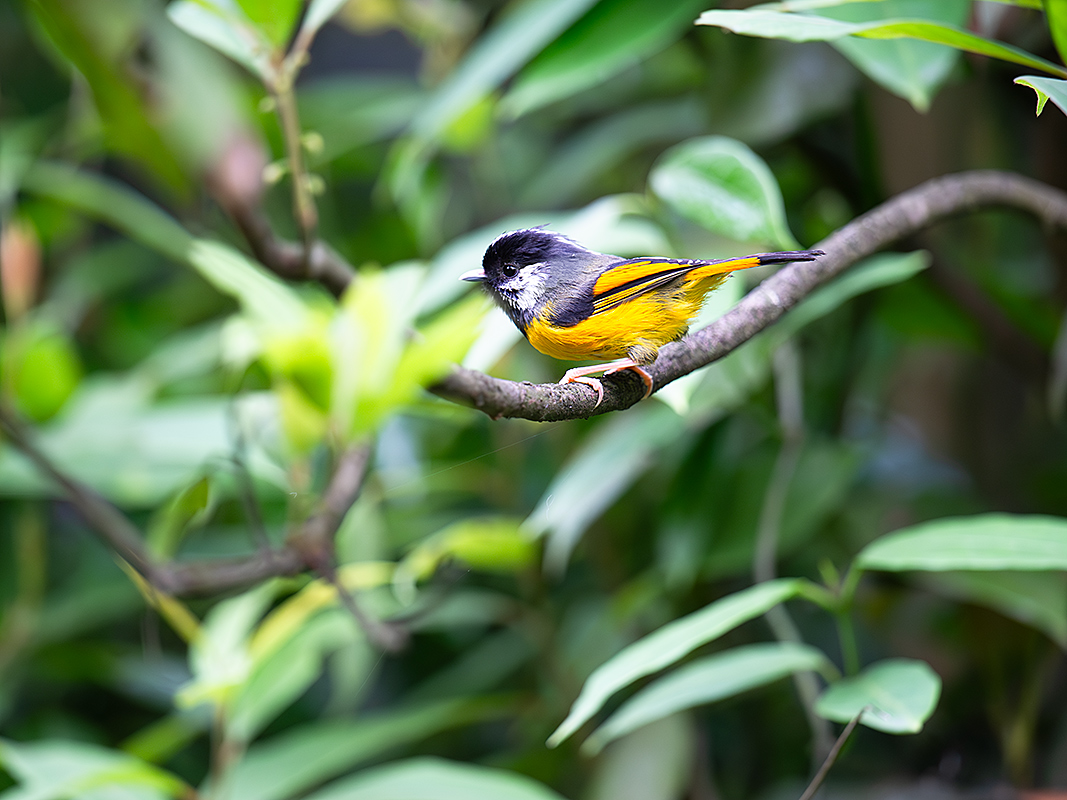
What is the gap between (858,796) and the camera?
767 mm

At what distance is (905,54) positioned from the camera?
0.52m

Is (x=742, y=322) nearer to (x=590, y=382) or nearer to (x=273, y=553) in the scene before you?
(x=590, y=382)

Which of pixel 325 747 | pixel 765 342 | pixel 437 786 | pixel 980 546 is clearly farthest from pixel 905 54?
pixel 325 747

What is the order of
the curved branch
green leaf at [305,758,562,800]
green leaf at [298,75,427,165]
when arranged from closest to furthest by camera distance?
1. the curved branch
2. green leaf at [305,758,562,800]
3. green leaf at [298,75,427,165]

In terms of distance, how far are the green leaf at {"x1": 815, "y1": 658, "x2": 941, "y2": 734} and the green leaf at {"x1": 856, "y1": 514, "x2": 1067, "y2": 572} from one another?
6 centimetres

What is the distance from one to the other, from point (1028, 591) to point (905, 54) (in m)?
0.39

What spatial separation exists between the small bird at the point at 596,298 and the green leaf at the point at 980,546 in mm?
229

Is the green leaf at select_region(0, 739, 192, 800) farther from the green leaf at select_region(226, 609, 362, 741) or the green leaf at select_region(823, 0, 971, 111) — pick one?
the green leaf at select_region(823, 0, 971, 111)

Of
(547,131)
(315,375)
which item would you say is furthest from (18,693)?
(547,131)

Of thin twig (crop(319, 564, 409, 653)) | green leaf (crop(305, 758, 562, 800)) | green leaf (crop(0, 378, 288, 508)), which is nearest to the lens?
thin twig (crop(319, 564, 409, 653))

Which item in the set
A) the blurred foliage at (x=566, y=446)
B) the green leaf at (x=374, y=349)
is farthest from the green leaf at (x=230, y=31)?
the green leaf at (x=374, y=349)

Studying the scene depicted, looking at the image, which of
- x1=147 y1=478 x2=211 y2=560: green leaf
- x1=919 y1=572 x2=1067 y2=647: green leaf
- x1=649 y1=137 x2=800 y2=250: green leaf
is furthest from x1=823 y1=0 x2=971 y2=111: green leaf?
x1=147 y1=478 x2=211 y2=560: green leaf

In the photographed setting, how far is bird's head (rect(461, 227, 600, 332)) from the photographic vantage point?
298mm

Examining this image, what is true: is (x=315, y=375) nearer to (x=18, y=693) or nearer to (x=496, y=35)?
(x=496, y=35)
